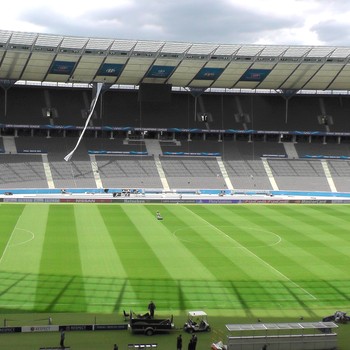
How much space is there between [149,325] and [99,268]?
931 cm

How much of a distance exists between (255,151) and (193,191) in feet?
51.1

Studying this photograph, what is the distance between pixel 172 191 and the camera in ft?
218

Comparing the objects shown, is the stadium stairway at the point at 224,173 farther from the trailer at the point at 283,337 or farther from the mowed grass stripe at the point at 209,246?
the trailer at the point at 283,337

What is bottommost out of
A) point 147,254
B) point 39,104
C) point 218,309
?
point 218,309

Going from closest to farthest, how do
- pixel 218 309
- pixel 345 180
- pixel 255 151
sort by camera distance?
pixel 218 309, pixel 345 180, pixel 255 151

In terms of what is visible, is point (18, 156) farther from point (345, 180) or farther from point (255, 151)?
point (345, 180)

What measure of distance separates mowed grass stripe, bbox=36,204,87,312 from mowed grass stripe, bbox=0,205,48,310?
418 mm

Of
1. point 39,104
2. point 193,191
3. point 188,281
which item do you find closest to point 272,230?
point 188,281

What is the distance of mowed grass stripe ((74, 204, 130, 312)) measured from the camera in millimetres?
22453

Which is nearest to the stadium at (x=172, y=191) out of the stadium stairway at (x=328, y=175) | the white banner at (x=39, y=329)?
→ the white banner at (x=39, y=329)

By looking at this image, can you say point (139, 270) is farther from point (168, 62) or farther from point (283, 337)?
point (168, 62)

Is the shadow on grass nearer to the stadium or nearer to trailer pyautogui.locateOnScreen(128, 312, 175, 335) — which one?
the stadium

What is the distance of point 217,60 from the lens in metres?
61.9

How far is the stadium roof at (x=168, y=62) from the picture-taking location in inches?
2213
